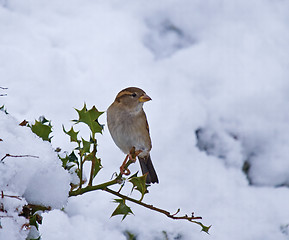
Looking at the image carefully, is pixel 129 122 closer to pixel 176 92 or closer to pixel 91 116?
pixel 176 92

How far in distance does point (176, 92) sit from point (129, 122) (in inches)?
42.8

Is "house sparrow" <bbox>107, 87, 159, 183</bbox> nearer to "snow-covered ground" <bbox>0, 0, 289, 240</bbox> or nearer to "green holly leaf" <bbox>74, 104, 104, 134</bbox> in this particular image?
"snow-covered ground" <bbox>0, 0, 289, 240</bbox>

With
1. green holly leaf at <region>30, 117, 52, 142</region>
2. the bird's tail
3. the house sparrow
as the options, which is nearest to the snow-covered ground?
the bird's tail

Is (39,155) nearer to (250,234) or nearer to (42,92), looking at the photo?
(250,234)

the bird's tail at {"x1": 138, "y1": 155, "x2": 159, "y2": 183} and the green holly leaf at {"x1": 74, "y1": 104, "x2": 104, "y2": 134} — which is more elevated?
the bird's tail at {"x1": 138, "y1": 155, "x2": 159, "y2": 183}

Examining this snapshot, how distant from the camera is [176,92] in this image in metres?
4.61

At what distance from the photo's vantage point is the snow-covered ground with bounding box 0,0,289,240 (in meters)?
3.55

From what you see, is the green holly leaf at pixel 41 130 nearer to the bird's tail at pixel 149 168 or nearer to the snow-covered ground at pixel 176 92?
the snow-covered ground at pixel 176 92

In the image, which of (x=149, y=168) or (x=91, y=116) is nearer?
(x=91, y=116)

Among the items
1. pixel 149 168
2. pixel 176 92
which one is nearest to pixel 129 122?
pixel 149 168

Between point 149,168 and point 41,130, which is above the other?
point 149,168

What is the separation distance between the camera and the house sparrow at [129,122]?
140 inches

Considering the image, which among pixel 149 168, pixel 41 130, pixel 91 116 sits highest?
pixel 149 168

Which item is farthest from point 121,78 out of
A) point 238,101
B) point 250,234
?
point 250,234
